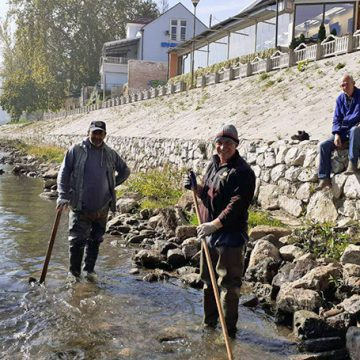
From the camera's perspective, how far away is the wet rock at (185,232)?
8648 millimetres

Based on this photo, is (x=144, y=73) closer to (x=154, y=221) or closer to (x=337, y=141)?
(x=154, y=221)

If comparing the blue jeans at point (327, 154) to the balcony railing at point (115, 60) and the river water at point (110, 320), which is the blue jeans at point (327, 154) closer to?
the river water at point (110, 320)

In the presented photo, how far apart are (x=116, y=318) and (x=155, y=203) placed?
246 inches

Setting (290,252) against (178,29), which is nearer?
(290,252)

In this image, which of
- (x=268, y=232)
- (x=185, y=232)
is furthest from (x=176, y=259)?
(x=268, y=232)

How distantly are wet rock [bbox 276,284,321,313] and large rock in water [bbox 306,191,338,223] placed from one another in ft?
8.37

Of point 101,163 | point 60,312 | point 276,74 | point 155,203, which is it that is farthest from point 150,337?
point 276,74

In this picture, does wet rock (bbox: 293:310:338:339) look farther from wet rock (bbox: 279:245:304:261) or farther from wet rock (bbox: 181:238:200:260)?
wet rock (bbox: 181:238:200:260)

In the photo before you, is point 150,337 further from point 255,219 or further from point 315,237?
point 255,219

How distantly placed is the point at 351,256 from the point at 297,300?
1.16 metres

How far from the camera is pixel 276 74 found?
1917cm

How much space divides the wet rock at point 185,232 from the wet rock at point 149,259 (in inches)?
32.8

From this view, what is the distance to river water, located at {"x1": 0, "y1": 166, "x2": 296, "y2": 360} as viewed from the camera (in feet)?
16.2

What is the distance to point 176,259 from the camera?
25.4ft
